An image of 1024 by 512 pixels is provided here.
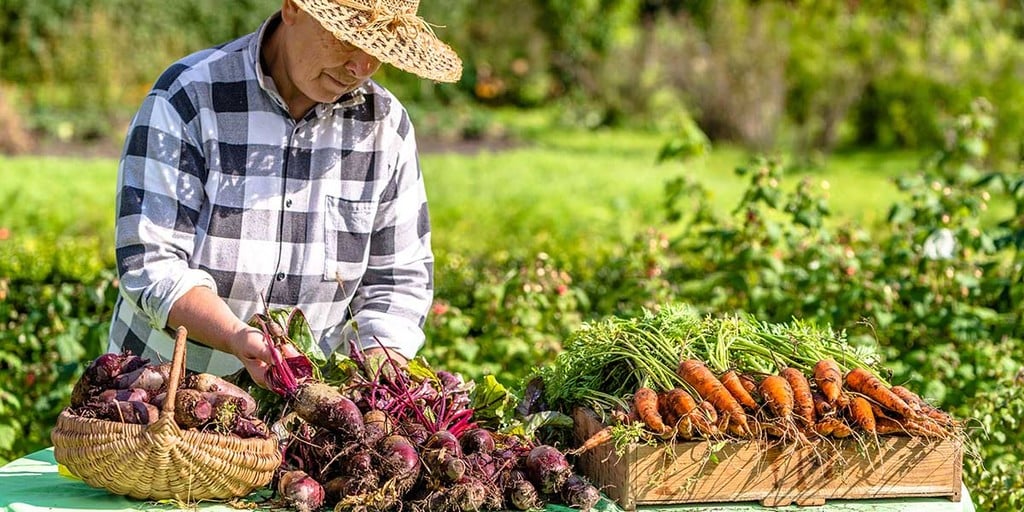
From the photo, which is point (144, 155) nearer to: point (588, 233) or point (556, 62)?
point (588, 233)

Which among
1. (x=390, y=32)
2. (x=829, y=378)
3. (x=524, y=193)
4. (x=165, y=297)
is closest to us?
(x=829, y=378)

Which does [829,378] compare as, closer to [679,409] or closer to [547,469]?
[679,409]

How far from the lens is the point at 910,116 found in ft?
47.3

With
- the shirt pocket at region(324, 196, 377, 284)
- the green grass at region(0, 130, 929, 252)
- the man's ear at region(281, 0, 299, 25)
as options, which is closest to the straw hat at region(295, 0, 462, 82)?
the man's ear at region(281, 0, 299, 25)

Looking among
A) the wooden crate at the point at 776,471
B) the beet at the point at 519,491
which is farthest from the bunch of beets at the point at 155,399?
the wooden crate at the point at 776,471

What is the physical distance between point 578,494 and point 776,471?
0.41m

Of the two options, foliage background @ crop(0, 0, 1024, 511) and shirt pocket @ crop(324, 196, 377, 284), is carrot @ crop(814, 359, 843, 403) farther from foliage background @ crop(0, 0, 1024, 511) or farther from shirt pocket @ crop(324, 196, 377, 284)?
shirt pocket @ crop(324, 196, 377, 284)

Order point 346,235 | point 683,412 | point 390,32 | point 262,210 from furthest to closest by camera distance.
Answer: point 346,235 → point 262,210 → point 390,32 → point 683,412

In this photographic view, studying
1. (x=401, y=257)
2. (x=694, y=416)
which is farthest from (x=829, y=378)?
(x=401, y=257)

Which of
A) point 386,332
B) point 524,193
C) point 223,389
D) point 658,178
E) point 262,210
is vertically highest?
point 262,210

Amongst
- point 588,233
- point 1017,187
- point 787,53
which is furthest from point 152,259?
point 787,53

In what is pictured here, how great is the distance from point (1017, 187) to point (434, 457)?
2979mm

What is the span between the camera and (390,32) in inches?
109

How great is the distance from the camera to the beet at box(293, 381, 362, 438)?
7.72ft
